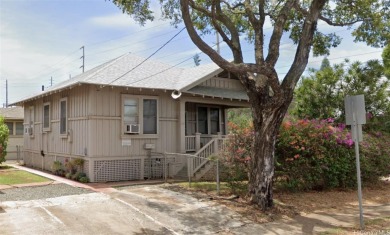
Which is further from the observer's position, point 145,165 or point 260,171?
point 145,165

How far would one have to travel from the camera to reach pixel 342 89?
58.7 feet

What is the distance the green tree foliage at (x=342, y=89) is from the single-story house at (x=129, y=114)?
361 cm

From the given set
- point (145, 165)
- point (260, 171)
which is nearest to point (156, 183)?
point (145, 165)

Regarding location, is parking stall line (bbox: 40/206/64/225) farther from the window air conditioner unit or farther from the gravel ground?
the window air conditioner unit

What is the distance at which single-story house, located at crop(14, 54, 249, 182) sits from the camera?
13891 millimetres

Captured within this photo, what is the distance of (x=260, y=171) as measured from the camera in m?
9.84

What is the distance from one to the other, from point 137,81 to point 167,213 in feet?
22.8

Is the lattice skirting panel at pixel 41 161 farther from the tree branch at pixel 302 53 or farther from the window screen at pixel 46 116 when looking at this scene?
A: the tree branch at pixel 302 53

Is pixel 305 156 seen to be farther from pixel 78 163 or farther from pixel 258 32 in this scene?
pixel 78 163

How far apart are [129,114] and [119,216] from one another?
6.38 meters

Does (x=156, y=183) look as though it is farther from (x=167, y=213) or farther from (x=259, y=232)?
(x=259, y=232)

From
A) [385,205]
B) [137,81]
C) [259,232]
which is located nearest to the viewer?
[259,232]

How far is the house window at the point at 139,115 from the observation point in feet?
47.5

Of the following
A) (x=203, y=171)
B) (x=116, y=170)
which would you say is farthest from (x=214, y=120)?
(x=116, y=170)
